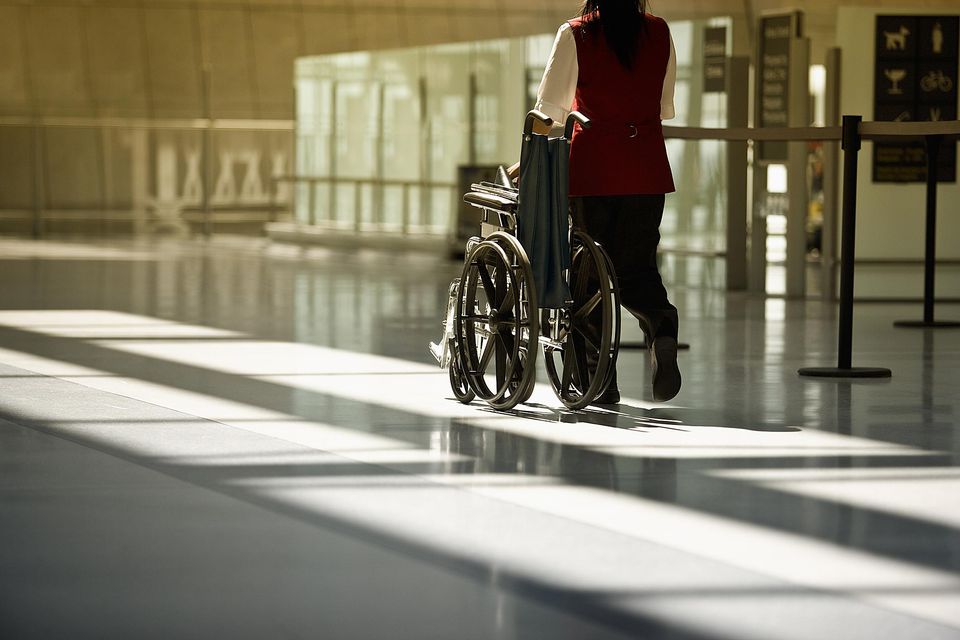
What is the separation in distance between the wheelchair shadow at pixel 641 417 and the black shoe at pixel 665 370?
0.27ft

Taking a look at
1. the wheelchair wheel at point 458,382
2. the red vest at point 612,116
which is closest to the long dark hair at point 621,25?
the red vest at point 612,116

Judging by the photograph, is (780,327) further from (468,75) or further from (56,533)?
(468,75)

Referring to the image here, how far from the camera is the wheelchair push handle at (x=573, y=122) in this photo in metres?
5.29

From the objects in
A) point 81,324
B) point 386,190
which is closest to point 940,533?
point 81,324

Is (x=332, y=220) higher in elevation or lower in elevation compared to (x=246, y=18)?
lower

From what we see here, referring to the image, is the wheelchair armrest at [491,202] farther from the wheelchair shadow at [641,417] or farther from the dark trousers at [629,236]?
the wheelchair shadow at [641,417]

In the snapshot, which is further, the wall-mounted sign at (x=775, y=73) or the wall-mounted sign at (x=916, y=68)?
the wall-mounted sign at (x=775, y=73)

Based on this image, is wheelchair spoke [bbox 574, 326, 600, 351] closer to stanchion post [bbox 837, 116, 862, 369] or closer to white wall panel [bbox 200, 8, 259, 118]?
stanchion post [bbox 837, 116, 862, 369]

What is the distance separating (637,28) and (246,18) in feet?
74.8

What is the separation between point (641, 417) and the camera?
17.5 ft

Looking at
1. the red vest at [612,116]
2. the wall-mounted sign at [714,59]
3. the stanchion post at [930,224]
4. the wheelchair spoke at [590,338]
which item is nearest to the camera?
the wheelchair spoke at [590,338]

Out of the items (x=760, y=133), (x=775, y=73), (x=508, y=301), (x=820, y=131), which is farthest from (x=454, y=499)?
(x=775, y=73)

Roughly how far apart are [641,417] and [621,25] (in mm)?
1453

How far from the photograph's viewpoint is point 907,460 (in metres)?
4.46
